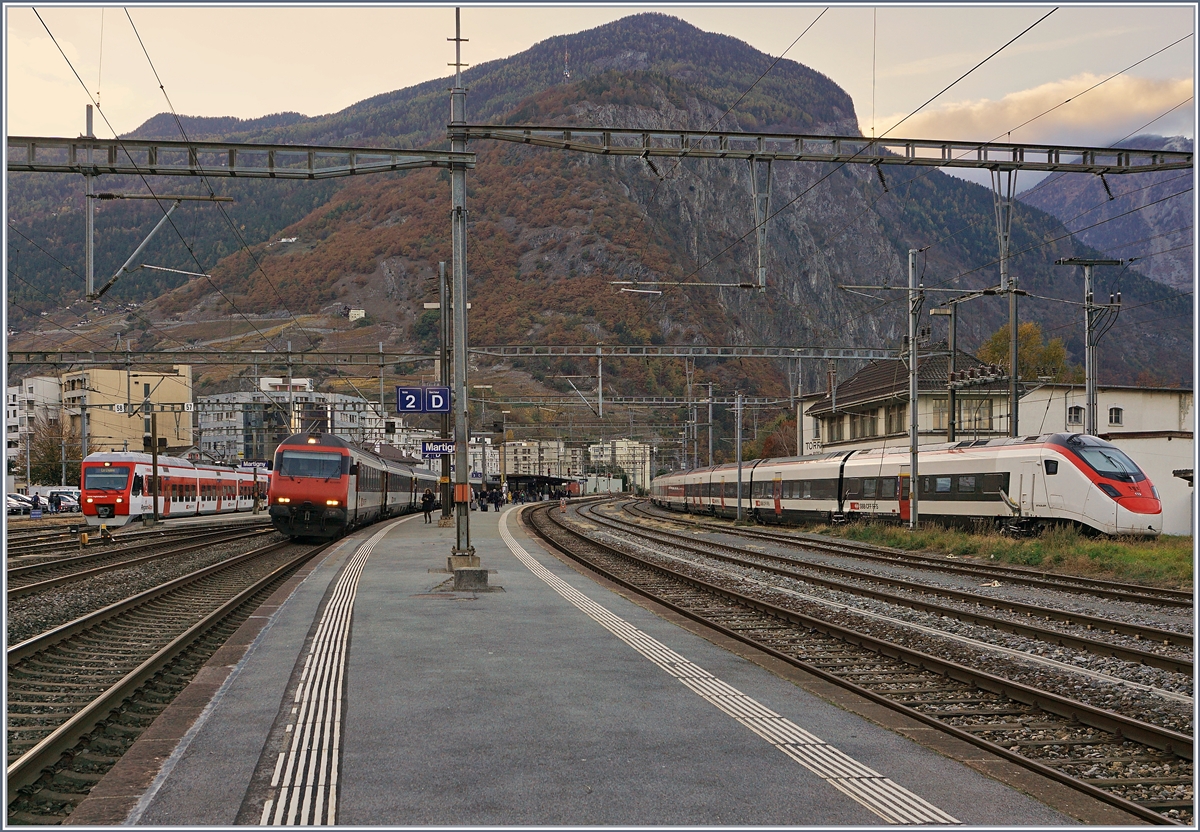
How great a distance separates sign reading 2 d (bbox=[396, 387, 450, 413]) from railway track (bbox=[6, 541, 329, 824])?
455cm

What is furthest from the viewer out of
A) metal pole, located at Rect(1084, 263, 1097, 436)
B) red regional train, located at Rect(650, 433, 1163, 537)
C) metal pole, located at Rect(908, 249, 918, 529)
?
metal pole, located at Rect(1084, 263, 1097, 436)

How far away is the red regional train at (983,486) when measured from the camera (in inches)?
1091

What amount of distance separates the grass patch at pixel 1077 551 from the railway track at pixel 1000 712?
922 cm

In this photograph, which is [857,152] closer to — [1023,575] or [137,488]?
[1023,575]

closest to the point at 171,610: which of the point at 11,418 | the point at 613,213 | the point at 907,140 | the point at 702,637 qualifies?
the point at 702,637

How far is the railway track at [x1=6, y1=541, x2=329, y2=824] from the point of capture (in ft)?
24.5

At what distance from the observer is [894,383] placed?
199ft

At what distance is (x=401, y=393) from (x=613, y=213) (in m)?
164

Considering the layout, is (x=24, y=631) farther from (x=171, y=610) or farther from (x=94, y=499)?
(x=94, y=499)

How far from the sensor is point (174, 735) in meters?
7.90

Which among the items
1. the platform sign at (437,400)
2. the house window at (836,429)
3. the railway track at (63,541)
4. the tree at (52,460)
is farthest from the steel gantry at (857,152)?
the tree at (52,460)

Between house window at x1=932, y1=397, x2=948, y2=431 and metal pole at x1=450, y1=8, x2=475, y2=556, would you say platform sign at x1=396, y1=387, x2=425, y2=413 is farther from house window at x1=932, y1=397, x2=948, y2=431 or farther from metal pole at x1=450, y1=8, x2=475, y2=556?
house window at x1=932, y1=397, x2=948, y2=431

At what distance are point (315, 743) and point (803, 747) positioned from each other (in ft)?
11.5

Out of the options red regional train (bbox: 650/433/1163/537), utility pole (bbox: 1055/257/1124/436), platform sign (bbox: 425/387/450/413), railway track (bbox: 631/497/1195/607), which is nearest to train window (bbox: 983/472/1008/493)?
red regional train (bbox: 650/433/1163/537)
